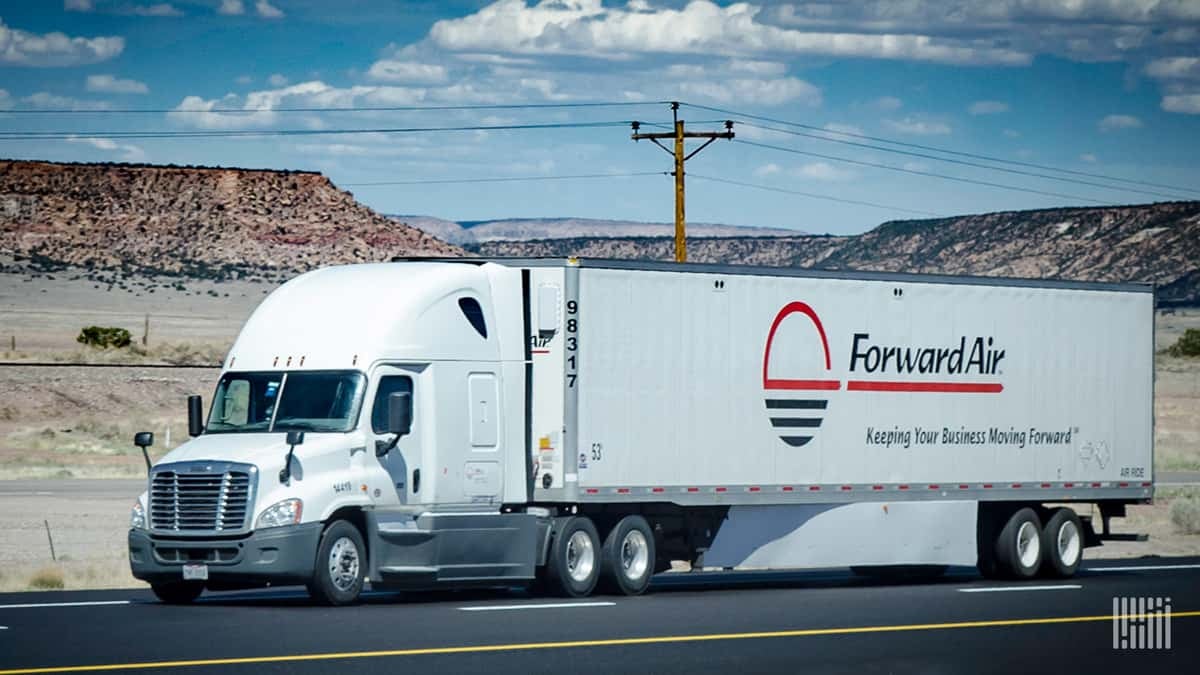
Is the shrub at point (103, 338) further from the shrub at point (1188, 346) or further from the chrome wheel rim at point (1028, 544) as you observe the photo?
the chrome wheel rim at point (1028, 544)

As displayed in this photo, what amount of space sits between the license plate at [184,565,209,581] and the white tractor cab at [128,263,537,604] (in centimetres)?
1

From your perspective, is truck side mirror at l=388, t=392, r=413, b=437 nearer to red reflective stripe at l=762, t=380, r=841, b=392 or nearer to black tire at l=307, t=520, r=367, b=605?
black tire at l=307, t=520, r=367, b=605

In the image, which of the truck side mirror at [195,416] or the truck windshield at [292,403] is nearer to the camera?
the truck windshield at [292,403]

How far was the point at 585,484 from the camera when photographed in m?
22.5

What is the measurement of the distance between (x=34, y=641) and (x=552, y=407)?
23.3ft

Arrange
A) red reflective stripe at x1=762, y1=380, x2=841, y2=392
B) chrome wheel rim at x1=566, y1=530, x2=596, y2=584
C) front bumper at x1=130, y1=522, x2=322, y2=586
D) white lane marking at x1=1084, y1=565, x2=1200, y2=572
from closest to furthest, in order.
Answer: front bumper at x1=130, y1=522, x2=322, y2=586, chrome wheel rim at x1=566, y1=530, x2=596, y2=584, red reflective stripe at x1=762, y1=380, x2=841, y2=392, white lane marking at x1=1084, y1=565, x2=1200, y2=572

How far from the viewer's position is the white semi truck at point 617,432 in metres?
20.9

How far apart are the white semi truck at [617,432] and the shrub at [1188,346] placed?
89444 millimetres

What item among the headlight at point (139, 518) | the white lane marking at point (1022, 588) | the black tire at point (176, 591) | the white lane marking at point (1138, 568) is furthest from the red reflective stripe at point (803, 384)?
the headlight at point (139, 518)

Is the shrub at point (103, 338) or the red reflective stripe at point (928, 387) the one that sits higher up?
the shrub at point (103, 338)

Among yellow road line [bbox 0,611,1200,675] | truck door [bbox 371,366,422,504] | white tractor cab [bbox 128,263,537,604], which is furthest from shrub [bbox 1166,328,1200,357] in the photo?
truck door [bbox 371,366,422,504]

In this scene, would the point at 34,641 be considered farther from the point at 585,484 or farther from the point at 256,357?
the point at 585,484

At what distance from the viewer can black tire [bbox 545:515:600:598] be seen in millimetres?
22375

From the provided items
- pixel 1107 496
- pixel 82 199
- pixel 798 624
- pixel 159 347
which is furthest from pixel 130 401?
pixel 82 199
